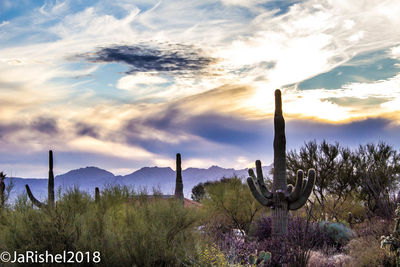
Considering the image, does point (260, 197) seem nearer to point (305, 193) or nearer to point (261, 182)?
point (261, 182)

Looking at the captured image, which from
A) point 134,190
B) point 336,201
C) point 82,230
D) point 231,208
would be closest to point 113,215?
point 134,190

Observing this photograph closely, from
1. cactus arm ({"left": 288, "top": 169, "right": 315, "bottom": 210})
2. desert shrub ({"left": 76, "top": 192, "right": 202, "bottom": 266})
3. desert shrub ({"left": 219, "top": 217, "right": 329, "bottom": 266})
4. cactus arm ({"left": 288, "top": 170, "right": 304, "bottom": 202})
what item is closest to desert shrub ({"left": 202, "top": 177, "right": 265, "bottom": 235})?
cactus arm ({"left": 288, "top": 169, "right": 315, "bottom": 210})

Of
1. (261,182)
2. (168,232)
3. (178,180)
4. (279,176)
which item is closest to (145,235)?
(168,232)

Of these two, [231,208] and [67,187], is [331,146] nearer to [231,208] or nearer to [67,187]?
[231,208]

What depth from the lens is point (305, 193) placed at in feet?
59.8

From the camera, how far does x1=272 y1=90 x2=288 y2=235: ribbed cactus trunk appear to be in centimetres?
1867

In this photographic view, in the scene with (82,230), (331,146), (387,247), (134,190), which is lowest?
(387,247)

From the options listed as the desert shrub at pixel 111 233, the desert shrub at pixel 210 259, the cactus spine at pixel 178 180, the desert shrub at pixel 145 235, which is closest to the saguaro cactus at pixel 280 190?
the desert shrub at pixel 145 235

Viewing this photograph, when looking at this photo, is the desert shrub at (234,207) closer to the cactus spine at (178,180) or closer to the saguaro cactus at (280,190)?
the cactus spine at (178,180)

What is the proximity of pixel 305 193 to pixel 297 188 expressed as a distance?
0.42 metres

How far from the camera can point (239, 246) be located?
14.9 meters

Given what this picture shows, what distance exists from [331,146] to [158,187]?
25458 mm

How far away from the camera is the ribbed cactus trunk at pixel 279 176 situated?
18672 mm

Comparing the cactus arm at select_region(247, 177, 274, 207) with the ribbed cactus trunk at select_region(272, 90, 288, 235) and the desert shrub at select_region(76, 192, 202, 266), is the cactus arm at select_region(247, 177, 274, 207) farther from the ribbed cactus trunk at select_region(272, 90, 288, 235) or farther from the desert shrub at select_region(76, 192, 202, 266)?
the desert shrub at select_region(76, 192, 202, 266)
